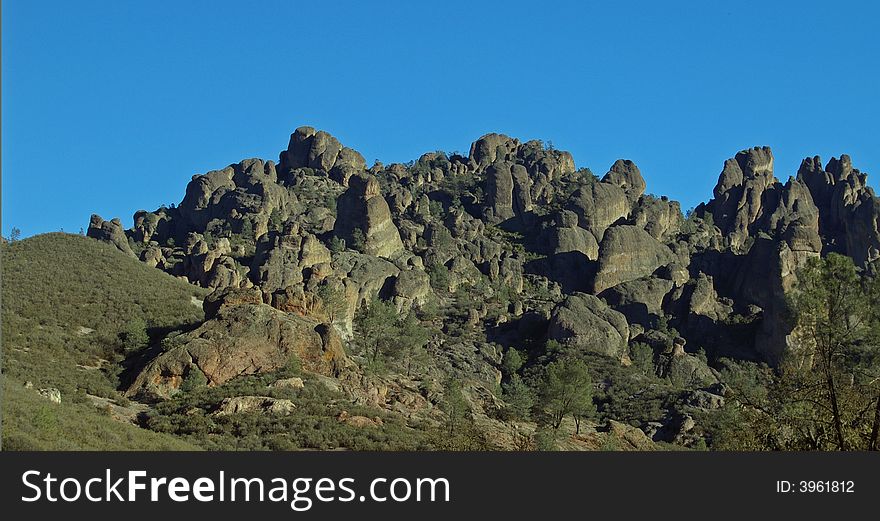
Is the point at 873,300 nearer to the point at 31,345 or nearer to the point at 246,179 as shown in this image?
the point at 31,345

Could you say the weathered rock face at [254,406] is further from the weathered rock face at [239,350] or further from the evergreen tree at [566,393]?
the evergreen tree at [566,393]

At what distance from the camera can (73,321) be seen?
206ft

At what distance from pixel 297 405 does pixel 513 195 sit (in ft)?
457

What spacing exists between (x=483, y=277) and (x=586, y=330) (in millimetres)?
35050

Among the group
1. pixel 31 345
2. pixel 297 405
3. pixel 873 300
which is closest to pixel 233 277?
pixel 31 345

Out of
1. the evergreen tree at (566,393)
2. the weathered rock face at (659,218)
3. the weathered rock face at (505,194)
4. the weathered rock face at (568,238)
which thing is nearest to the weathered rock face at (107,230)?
the weathered rock face at (505,194)

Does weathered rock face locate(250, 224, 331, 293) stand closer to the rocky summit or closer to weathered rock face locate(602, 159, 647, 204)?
the rocky summit

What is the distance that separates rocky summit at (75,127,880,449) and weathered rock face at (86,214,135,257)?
1.33ft

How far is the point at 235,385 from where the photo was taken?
53.0m

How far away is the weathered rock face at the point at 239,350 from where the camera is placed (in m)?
52.9

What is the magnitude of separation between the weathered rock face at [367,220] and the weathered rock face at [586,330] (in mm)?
35988

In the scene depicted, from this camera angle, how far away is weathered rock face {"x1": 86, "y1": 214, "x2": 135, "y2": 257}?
Answer: 149500mm

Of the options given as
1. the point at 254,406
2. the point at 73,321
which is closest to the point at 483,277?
the point at 73,321

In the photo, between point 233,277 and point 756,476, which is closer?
point 756,476
